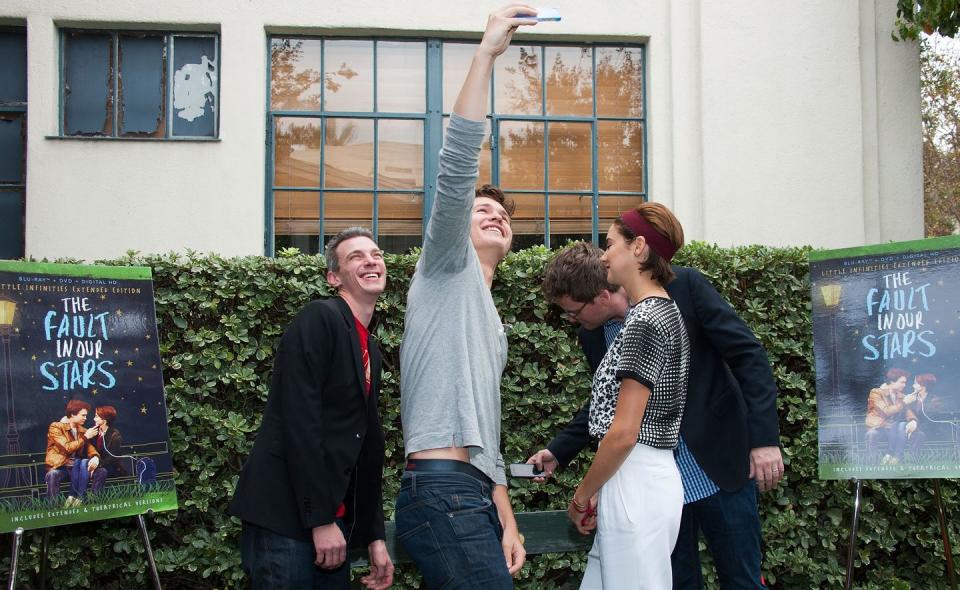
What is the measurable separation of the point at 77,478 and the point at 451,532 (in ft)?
7.41

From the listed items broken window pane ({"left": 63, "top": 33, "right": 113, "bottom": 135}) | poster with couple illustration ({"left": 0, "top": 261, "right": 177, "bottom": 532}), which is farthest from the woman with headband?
broken window pane ({"left": 63, "top": 33, "right": 113, "bottom": 135})

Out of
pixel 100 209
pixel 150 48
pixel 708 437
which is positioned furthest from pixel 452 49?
pixel 708 437

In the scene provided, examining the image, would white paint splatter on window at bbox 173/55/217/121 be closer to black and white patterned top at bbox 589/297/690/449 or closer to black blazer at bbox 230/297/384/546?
black blazer at bbox 230/297/384/546

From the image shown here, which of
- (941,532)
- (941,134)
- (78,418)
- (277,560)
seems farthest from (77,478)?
(941,134)

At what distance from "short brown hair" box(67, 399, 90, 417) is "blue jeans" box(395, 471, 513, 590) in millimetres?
2090

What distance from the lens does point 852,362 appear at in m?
4.59

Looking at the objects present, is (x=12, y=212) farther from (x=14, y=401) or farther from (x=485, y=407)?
(x=485, y=407)

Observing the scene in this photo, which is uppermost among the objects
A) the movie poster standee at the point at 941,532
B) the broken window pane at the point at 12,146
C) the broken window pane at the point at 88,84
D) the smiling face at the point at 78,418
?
the broken window pane at the point at 88,84

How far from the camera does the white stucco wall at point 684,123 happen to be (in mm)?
7555

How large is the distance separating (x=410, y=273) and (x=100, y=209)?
394 cm

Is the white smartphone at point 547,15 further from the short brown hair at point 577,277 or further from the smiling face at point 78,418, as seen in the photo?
the smiling face at point 78,418

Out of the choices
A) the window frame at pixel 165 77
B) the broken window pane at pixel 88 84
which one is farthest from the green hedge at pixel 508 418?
the broken window pane at pixel 88 84

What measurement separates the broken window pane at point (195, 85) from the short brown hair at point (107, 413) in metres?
4.10

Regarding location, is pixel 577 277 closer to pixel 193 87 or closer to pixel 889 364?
pixel 889 364
